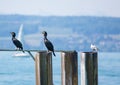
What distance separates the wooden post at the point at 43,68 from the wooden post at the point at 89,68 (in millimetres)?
1024

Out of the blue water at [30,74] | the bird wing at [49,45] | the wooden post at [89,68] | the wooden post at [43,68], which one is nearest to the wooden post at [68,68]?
the wooden post at [89,68]

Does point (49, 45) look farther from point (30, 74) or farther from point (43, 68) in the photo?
point (30, 74)

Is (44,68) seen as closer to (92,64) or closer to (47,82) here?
(47,82)

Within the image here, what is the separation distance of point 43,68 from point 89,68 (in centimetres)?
131

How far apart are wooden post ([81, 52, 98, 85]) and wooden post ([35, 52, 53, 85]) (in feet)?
3.36

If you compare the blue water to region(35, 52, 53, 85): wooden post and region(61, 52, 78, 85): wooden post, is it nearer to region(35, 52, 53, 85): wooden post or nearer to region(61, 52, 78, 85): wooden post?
region(61, 52, 78, 85): wooden post

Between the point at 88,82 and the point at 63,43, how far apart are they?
133m

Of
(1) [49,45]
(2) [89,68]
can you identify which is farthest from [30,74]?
(2) [89,68]

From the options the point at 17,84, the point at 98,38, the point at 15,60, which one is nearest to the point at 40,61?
the point at 17,84

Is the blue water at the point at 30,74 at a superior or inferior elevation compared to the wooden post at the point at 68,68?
superior

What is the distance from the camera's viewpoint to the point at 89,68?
1677 cm

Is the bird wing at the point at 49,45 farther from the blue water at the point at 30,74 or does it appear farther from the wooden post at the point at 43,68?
the blue water at the point at 30,74

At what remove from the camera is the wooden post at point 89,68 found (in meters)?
16.8

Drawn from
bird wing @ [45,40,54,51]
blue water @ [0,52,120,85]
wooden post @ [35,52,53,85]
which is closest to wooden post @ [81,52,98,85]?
wooden post @ [35,52,53,85]
